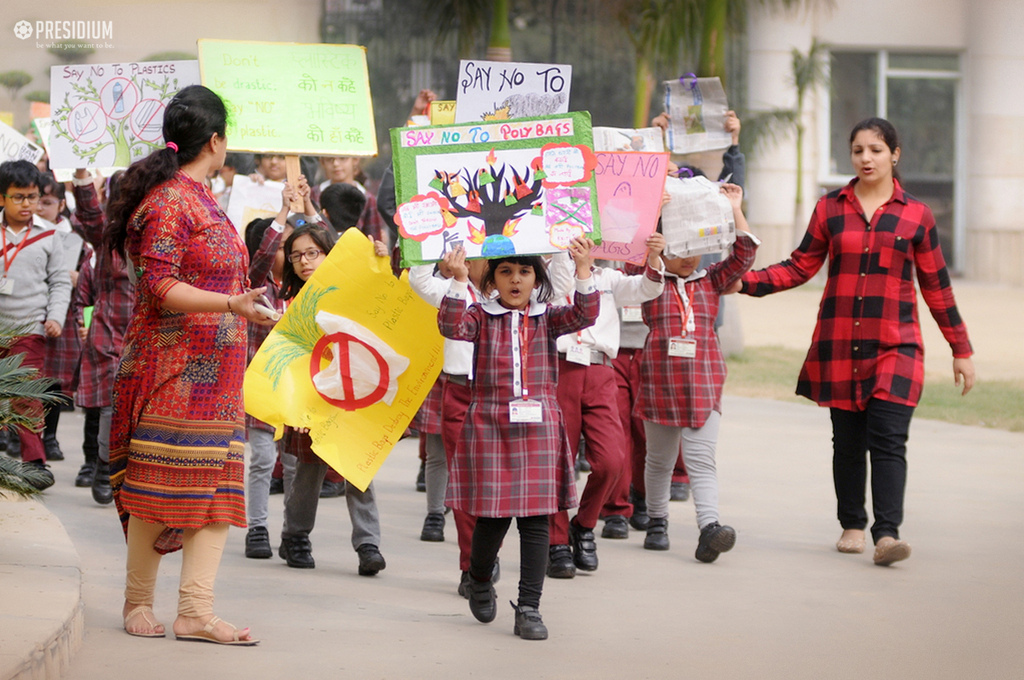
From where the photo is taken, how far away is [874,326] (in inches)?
247

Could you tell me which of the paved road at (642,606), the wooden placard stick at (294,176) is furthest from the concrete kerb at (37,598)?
the wooden placard stick at (294,176)

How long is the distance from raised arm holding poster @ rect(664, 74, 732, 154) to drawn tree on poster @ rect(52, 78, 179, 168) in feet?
8.04

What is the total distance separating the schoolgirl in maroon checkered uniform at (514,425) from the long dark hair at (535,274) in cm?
1

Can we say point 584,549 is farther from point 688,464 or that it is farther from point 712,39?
point 712,39

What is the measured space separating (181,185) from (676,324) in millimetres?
2693

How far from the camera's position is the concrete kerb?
4.01 m

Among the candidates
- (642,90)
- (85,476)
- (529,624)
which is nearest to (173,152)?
(529,624)

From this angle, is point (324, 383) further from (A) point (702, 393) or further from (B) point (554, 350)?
(A) point (702, 393)

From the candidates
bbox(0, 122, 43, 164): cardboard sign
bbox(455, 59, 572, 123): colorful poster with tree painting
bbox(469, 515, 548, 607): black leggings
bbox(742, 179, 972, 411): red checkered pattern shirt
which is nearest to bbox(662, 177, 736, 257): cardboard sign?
bbox(742, 179, 972, 411): red checkered pattern shirt

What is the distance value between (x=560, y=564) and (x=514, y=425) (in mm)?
1159

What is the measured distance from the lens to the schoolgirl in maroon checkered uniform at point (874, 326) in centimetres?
620

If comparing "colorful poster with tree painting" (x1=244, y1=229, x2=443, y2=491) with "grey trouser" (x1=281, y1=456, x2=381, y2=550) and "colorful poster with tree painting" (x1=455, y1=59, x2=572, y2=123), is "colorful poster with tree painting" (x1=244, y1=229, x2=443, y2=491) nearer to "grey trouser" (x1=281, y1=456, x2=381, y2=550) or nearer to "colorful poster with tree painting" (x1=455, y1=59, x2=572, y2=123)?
"grey trouser" (x1=281, y1=456, x2=381, y2=550)

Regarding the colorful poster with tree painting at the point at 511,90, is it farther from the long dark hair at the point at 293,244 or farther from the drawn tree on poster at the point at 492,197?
the drawn tree on poster at the point at 492,197

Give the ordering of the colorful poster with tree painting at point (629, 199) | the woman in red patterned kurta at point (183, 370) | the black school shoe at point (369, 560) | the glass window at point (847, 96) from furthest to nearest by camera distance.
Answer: the glass window at point (847, 96) < the colorful poster with tree painting at point (629, 199) < the black school shoe at point (369, 560) < the woman in red patterned kurta at point (183, 370)
